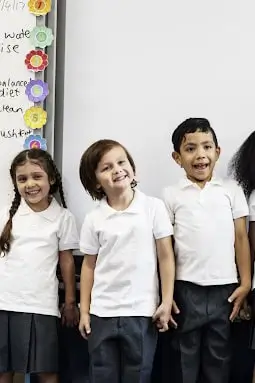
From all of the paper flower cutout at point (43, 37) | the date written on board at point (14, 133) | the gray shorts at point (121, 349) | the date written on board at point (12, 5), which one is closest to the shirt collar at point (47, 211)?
the date written on board at point (14, 133)

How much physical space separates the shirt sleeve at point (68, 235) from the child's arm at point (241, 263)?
43 cm

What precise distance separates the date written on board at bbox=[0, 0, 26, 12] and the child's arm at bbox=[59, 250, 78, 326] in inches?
28.8

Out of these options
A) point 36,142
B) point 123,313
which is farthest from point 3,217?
point 123,313

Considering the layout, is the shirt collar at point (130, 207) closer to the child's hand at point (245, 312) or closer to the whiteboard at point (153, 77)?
the whiteboard at point (153, 77)

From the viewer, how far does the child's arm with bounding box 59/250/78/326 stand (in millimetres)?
1428

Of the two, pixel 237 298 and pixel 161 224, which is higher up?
pixel 161 224

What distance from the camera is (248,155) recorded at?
1.40 metres

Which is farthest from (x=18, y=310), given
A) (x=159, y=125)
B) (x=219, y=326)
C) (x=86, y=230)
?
(x=159, y=125)

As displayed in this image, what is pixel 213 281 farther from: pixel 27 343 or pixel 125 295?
pixel 27 343

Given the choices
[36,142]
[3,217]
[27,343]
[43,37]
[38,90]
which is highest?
[43,37]

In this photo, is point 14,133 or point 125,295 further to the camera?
point 14,133

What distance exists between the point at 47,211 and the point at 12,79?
0.42 metres

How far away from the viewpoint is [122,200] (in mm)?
1332

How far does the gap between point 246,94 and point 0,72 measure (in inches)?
28.3
